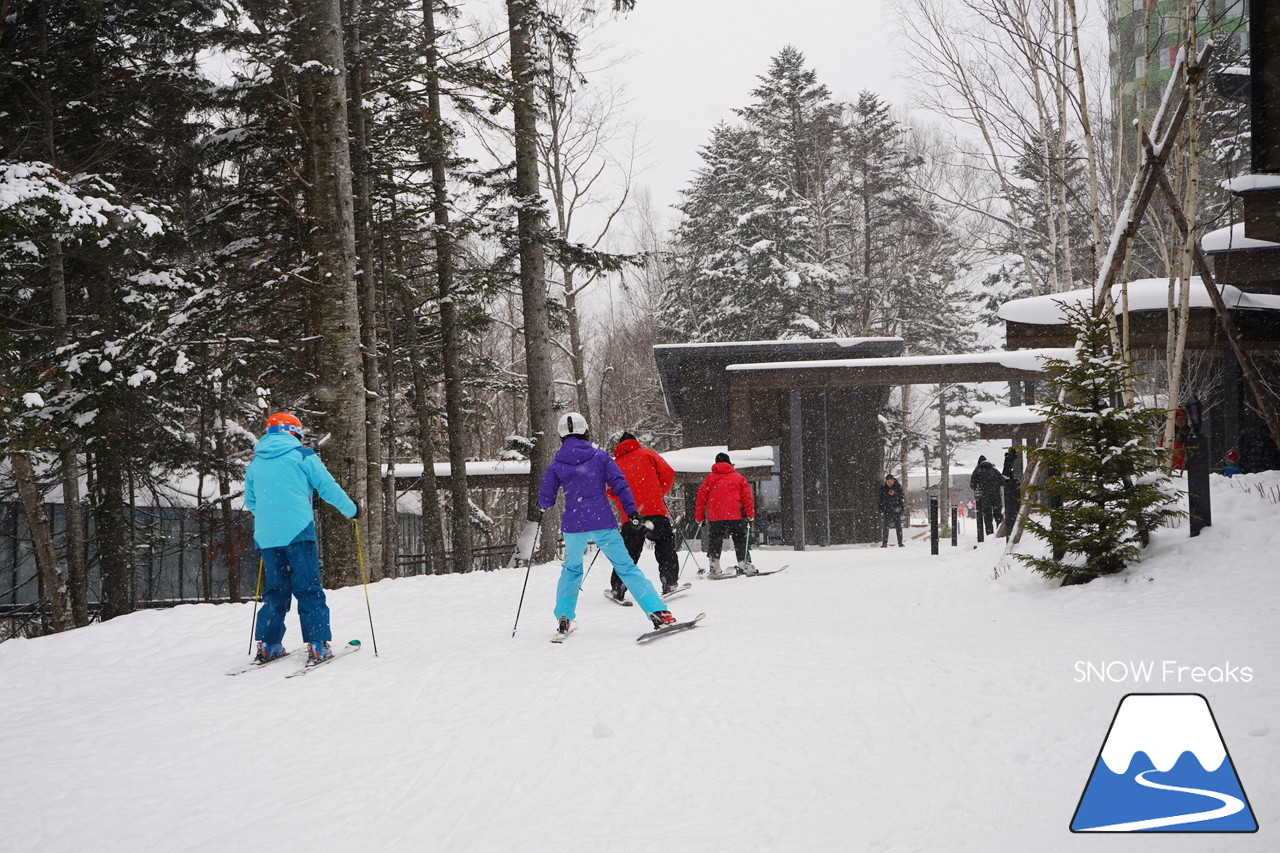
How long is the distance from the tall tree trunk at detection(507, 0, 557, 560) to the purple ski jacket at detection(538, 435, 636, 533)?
7.31m

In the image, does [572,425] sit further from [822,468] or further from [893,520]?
[822,468]

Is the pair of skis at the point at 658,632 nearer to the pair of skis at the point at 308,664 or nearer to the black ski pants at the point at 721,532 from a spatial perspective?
the pair of skis at the point at 308,664

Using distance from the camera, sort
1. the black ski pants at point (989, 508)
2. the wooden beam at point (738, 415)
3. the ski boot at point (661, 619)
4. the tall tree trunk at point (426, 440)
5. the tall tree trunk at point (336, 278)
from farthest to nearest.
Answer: the wooden beam at point (738, 415), the tall tree trunk at point (426, 440), the black ski pants at point (989, 508), the tall tree trunk at point (336, 278), the ski boot at point (661, 619)

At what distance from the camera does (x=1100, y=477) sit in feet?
25.0

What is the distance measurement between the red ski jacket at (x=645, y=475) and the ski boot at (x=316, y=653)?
4.08 metres

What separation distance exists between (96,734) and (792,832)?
421 cm

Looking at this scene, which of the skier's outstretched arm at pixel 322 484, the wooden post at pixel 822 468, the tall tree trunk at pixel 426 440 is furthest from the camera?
the wooden post at pixel 822 468

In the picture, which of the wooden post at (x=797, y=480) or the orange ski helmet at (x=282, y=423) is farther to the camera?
the wooden post at (x=797, y=480)

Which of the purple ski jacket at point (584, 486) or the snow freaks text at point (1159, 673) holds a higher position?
the purple ski jacket at point (584, 486)

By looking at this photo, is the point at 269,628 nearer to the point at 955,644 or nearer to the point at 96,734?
the point at 96,734

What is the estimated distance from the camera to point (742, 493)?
A: 12156mm

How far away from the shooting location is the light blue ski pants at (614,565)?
7.26 metres

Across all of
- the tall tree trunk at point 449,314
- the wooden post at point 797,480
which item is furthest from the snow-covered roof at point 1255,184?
the tall tree trunk at point 449,314

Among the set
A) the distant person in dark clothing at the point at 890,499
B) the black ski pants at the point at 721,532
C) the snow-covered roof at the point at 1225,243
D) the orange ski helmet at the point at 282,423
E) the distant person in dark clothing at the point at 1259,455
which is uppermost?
the snow-covered roof at the point at 1225,243
